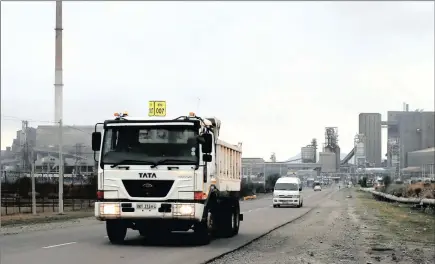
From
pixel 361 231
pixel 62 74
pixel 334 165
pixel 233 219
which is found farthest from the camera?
pixel 334 165

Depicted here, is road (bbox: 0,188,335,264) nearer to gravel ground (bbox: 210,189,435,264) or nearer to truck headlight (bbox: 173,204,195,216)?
gravel ground (bbox: 210,189,435,264)

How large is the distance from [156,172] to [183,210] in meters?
1.10

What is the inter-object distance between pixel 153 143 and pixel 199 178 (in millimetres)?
1444

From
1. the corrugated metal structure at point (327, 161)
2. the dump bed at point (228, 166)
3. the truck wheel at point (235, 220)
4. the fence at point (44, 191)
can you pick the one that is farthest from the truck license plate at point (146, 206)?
the corrugated metal structure at point (327, 161)

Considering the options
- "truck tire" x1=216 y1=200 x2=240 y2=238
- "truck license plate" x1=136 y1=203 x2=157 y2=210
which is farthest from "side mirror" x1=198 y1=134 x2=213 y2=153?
"truck tire" x1=216 y1=200 x2=240 y2=238

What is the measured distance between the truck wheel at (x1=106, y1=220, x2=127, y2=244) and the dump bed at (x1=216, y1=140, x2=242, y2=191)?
279cm

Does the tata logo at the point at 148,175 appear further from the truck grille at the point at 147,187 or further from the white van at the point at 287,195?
the white van at the point at 287,195

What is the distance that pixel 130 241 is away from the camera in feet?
54.0

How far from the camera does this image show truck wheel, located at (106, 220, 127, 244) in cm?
1559

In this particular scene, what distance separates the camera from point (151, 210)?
47.1 feet

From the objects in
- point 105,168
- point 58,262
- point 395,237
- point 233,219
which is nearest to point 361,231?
point 395,237

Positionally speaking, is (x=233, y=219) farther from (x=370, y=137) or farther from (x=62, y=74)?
(x=370, y=137)

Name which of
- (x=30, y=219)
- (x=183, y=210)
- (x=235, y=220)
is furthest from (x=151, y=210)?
(x=30, y=219)

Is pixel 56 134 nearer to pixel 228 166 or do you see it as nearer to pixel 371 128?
pixel 228 166
